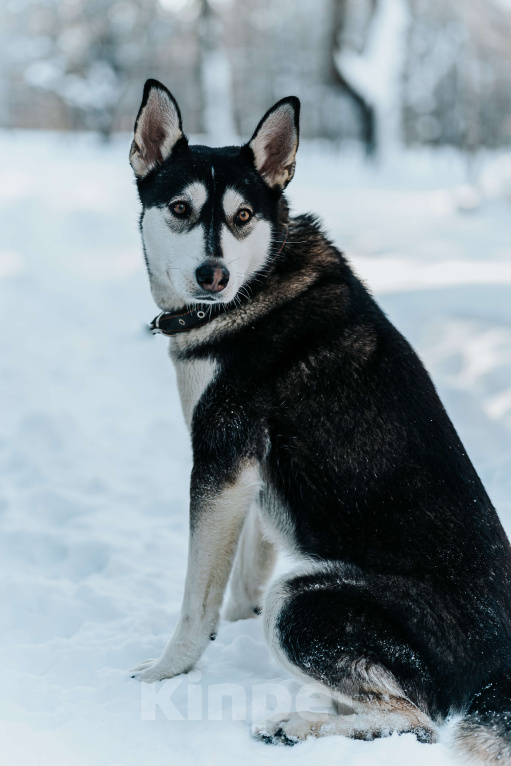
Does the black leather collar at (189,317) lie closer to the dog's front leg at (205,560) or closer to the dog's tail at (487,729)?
the dog's front leg at (205,560)

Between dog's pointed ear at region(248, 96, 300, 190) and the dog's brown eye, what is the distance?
35 centimetres

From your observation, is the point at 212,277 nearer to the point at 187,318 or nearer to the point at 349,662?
the point at 187,318

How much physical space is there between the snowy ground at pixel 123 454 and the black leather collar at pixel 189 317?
1.28m

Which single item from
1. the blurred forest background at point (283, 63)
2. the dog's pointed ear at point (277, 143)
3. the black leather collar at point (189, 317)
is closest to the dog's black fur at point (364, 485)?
the black leather collar at point (189, 317)

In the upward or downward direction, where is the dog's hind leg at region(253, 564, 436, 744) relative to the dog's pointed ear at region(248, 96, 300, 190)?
downward

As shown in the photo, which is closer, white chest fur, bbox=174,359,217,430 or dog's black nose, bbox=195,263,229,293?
dog's black nose, bbox=195,263,229,293

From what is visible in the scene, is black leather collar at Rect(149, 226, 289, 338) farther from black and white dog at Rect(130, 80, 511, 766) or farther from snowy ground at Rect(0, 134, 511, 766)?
snowy ground at Rect(0, 134, 511, 766)

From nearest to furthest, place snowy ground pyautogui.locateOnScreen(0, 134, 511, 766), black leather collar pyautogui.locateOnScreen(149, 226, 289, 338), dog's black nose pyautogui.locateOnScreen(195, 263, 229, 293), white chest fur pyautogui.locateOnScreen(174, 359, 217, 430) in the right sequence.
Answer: snowy ground pyautogui.locateOnScreen(0, 134, 511, 766), dog's black nose pyautogui.locateOnScreen(195, 263, 229, 293), white chest fur pyautogui.locateOnScreen(174, 359, 217, 430), black leather collar pyautogui.locateOnScreen(149, 226, 289, 338)

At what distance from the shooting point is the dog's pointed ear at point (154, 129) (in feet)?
8.92

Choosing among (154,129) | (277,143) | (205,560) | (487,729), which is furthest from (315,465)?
(154,129)

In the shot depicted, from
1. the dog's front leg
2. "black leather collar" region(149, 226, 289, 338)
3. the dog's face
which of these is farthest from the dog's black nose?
the dog's front leg

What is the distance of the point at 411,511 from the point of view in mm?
2336

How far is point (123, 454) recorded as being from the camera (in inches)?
193

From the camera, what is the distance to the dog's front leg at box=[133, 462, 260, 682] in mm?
2619
